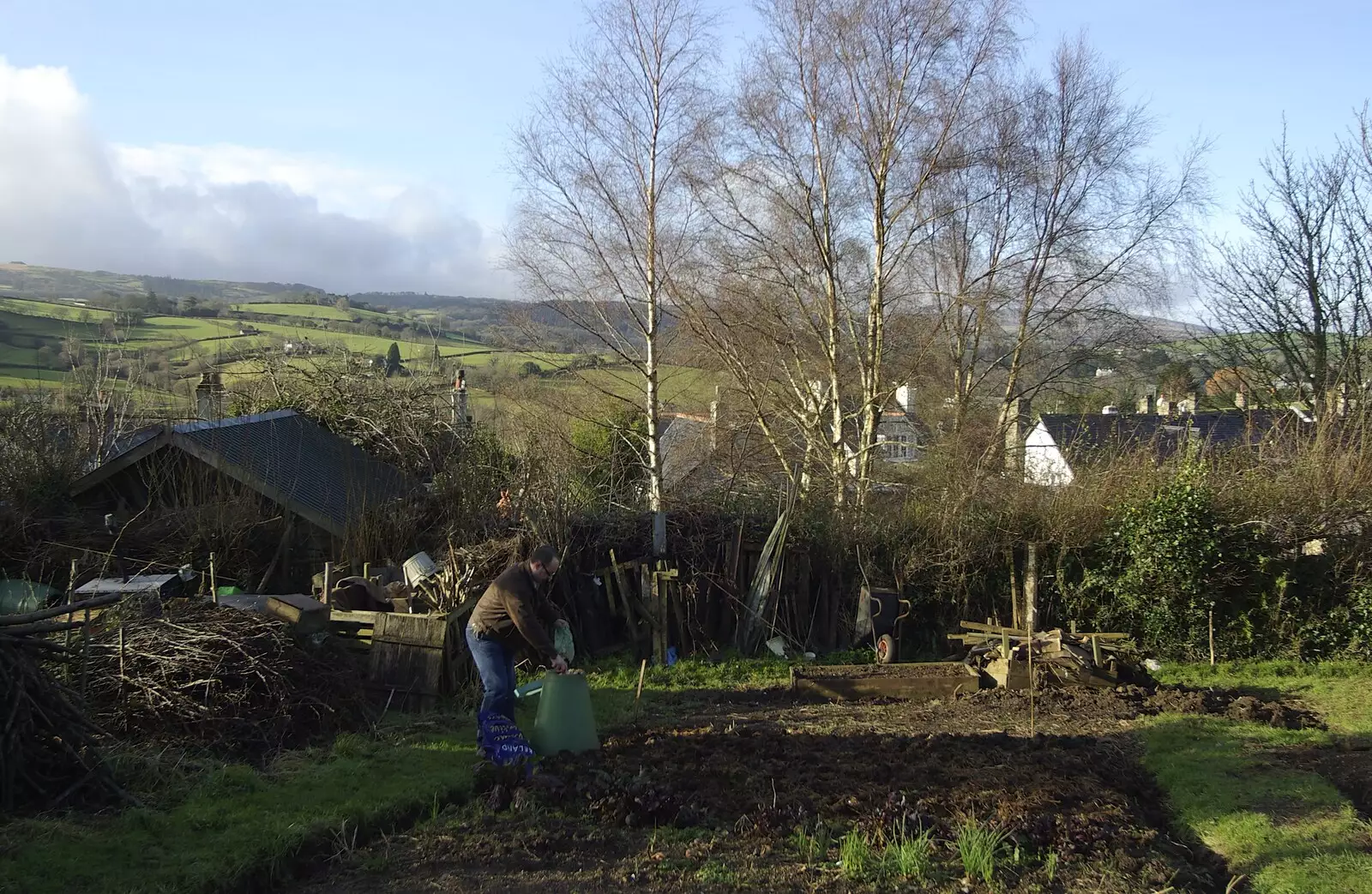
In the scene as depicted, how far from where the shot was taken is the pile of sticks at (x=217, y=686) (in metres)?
7.34

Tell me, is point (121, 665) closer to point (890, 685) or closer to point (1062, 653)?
point (890, 685)

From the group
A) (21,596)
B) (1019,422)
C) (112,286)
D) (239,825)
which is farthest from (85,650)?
(112,286)

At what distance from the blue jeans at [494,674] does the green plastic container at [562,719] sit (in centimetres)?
26

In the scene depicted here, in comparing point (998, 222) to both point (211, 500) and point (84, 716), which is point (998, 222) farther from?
point (84, 716)

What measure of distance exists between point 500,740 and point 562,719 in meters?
0.49

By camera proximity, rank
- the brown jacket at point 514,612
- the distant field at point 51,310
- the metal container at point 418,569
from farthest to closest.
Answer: the distant field at point 51,310 < the metal container at point 418,569 < the brown jacket at point 514,612

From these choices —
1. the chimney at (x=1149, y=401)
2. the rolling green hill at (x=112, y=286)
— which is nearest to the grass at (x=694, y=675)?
the chimney at (x=1149, y=401)

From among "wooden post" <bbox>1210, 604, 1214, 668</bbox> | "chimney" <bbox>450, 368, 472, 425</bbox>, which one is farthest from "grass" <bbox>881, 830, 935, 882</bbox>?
"chimney" <bbox>450, 368, 472, 425</bbox>

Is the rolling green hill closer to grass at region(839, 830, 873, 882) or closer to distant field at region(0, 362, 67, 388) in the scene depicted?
distant field at region(0, 362, 67, 388)

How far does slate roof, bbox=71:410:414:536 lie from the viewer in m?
13.0

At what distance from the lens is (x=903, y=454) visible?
898 inches

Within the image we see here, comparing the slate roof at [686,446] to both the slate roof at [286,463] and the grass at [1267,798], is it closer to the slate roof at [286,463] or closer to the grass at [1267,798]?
the slate roof at [286,463]

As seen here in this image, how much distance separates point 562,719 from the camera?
757cm

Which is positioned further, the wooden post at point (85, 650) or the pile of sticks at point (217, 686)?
the pile of sticks at point (217, 686)
